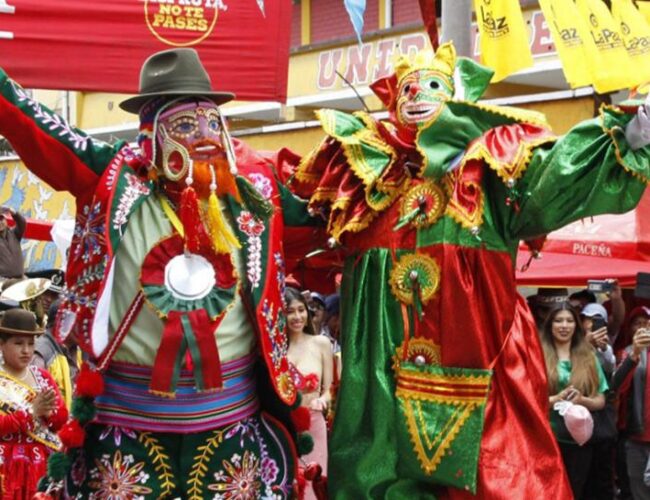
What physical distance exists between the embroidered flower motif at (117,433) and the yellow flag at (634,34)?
5.84 m

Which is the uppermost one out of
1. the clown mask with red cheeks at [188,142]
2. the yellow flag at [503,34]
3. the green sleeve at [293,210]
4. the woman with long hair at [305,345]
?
the yellow flag at [503,34]

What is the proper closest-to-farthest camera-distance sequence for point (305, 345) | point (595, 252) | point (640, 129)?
point (640, 129)
point (305, 345)
point (595, 252)

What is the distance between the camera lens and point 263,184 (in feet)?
17.7

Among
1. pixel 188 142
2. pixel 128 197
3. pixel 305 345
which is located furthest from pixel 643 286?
pixel 128 197

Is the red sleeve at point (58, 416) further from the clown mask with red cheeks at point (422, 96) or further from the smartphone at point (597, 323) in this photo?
the smartphone at point (597, 323)

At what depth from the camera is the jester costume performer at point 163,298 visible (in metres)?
4.94

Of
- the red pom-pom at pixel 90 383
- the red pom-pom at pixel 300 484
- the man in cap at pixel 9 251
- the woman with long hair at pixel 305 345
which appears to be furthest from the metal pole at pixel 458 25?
the man in cap at pixel 9 251

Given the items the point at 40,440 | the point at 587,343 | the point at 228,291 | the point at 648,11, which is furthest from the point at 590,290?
the point at 228,291

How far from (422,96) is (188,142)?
2.98 ft

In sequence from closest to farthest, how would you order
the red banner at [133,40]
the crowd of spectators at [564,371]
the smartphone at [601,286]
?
the red banner at [133,40], the crowd of spectators at [564,371], the smartphone at [601,286]

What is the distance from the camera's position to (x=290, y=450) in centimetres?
526

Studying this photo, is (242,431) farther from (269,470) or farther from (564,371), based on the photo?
(564,371)

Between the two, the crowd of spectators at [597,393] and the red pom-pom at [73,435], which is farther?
the crowd of spectators at [597,393]

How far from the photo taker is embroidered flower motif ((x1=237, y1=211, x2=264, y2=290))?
16.8ft
